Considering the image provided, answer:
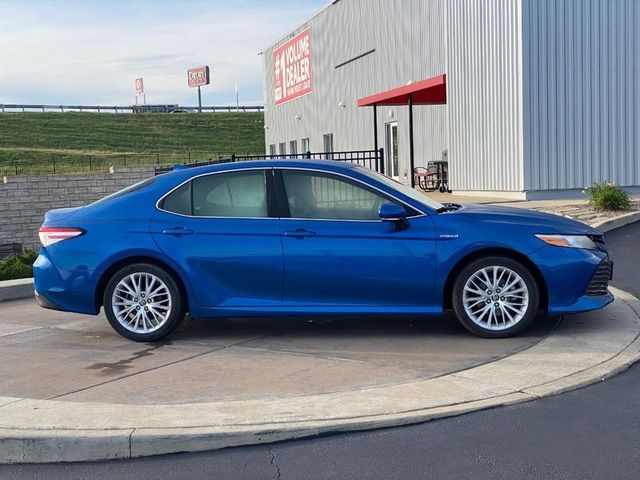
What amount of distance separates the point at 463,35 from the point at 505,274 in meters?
15.1

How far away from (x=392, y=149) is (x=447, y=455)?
85.7 feet

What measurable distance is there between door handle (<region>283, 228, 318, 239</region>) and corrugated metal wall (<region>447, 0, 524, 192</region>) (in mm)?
12709

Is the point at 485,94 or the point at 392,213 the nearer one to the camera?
the point at 392,213

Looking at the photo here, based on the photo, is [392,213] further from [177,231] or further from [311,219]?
[177,231]

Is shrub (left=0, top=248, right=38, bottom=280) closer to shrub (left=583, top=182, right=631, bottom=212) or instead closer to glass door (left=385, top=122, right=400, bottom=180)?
shrub (left=583, top=182, right=631, bottom=212)

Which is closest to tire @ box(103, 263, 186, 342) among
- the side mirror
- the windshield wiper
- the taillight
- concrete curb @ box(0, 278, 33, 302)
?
the taillight

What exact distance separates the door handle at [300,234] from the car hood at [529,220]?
Result: 1.28 metres

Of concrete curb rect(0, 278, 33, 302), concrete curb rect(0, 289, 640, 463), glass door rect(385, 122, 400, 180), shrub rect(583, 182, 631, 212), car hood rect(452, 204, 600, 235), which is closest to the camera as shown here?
concrete curb rect(0, 289, 640, 463)

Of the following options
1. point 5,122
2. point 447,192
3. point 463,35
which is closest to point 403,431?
point 463,35

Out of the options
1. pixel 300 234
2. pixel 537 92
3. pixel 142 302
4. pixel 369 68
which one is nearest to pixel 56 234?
pixel 142 302

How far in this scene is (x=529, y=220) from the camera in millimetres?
7168

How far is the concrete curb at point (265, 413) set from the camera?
15.4 feet

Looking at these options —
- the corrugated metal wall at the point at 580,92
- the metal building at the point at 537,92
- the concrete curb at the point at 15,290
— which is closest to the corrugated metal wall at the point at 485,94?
the metal building at the point at 537,92

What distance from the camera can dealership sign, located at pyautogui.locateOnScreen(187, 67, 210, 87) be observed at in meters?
116
